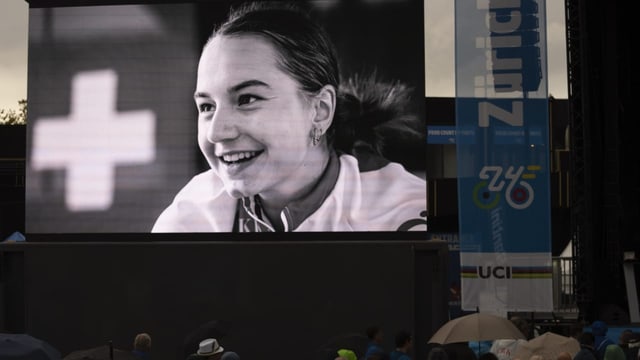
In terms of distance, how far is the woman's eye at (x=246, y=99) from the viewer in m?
Result: 20.6

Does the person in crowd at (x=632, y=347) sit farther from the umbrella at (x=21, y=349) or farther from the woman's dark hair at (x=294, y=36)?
the woman's dark hair at (x=294, y=36)

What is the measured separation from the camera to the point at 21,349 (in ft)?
30.1

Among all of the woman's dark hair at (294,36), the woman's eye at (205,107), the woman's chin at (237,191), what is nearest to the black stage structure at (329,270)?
the woman's chin at (237,191)

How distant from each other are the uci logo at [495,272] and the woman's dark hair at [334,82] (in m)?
5.94

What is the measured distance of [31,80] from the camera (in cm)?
2145

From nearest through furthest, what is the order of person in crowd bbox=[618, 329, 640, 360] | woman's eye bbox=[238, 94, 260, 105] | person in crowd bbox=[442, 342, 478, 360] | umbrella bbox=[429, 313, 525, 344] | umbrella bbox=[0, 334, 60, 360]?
umbrella bbox=[0, 334, 60, 360] → person in crowd bbox=[442, 342, 478, 360] → umbrella bbox=[429, 313, 525, 344] → person in crowd bbox=[618, 329, 640, 360] → woman's eye bbox=[238, 94, 260, 105]

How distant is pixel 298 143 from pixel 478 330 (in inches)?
341

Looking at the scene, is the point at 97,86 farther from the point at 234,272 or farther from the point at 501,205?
the point at 501,205

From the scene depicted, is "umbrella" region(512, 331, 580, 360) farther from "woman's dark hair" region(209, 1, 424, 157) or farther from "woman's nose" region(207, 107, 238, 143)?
"woman's nose" region(207, 107, 238, 143)

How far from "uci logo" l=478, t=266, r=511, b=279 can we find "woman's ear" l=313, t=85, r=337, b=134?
6.34m

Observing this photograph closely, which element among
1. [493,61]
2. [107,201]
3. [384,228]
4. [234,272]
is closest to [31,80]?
[107,201]

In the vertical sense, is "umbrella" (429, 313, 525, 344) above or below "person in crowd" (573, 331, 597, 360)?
above

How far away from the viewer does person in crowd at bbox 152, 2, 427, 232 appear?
2041 cm

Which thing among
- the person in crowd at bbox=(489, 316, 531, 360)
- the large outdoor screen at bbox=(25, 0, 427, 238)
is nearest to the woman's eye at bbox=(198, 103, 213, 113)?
the large outdoor screen at bbox=(25, 0, 427, 238)
